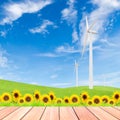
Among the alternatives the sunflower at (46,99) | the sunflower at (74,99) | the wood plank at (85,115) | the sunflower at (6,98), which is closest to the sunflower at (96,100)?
the sunflower at (74,99)

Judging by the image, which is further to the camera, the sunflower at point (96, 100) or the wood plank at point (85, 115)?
the sunflower at point (96, 100)

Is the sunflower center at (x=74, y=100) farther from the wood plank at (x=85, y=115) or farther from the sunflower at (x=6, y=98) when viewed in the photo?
the wood plank at (x=85, y=115)

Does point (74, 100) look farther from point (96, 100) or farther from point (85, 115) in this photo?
point (85, 115)

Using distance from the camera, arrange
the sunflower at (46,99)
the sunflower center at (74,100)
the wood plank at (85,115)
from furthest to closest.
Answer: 1. the sunflower center at (74,100)
2. the sunflower at (46,99)
3. the wood plank at (85,115)

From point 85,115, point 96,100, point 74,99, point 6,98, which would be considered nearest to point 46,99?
point 74,99

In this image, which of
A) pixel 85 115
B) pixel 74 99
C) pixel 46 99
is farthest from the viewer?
pixel 74 99

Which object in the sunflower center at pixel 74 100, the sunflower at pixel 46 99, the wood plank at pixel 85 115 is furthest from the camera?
the sunflower center at pixel 74 100

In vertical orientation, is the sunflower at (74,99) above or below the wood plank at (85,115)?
above

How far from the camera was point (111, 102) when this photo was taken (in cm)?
1095

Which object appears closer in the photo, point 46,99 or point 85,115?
point 85,115

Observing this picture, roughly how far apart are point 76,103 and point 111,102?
1.31 m

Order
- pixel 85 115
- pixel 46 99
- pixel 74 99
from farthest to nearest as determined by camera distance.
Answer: pixel 74 99 → pixel 46 99 → pixel 85 115

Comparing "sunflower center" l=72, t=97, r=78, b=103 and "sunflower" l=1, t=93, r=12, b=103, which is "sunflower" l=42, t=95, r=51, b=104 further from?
"sunflower" l=1, t=93, r=12, b=103

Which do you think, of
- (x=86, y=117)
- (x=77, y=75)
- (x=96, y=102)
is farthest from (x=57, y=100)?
(x=77, y=75)
